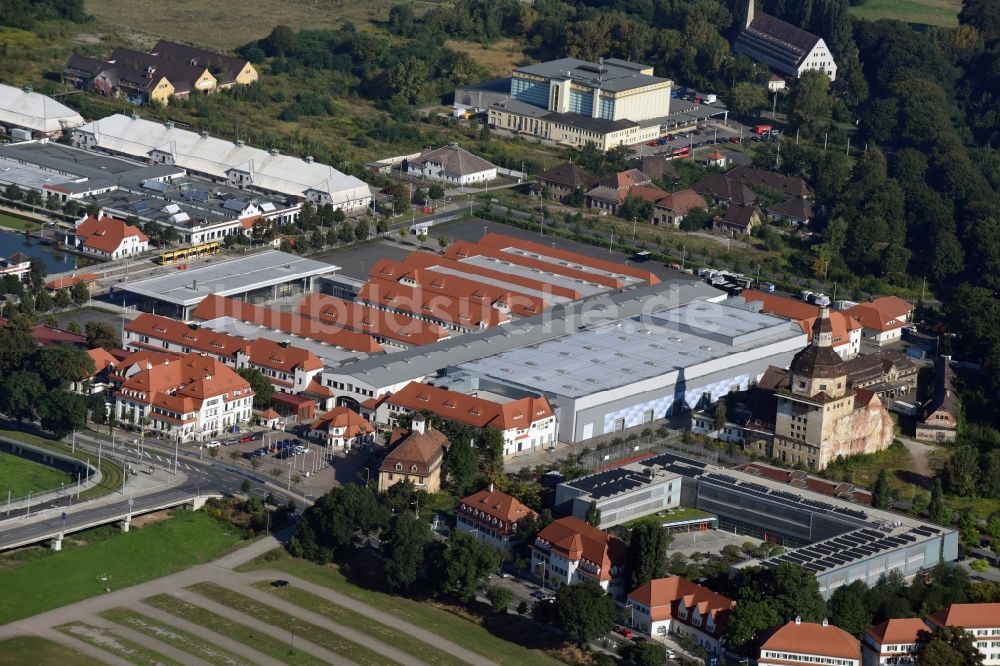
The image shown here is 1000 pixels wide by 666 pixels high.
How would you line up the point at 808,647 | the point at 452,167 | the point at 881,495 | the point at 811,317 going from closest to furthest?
the point at 808,647 → the point at 881,495 → the point at 811,317 → the point at 452,167

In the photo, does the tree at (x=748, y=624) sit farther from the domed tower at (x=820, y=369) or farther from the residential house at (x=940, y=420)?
the residential house at (x=940, y=420)

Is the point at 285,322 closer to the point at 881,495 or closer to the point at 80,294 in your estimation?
the point at 80,294

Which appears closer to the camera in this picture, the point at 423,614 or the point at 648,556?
the point at 423,614

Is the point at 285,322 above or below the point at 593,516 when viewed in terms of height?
below

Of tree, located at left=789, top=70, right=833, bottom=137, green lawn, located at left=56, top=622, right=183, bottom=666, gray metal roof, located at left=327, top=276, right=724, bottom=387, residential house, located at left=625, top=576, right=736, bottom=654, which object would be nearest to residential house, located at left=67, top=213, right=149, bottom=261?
gray metal roof, located at left=327, top=276, right=724, bottom=387

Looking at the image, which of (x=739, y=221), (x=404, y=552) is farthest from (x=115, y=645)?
(x=739, y=221)

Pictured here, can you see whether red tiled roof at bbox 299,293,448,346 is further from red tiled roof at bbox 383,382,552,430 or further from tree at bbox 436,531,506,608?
tree at bbox 436,531,506,608

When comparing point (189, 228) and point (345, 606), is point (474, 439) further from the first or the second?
point (189, 228)
